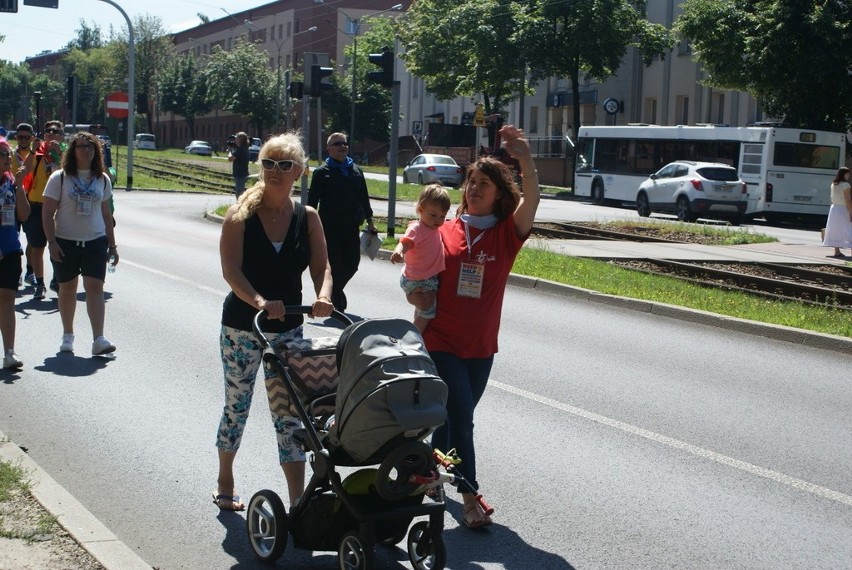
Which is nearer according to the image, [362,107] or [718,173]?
[718,173]

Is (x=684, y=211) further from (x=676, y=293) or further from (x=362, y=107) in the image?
(x=362, y=107)

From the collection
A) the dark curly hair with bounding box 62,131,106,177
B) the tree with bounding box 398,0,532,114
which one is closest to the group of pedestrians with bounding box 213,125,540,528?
the dark curly hair with bounding box 62,131,106,177

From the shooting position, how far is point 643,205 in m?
35.1

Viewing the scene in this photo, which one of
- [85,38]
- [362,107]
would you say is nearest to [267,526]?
[362,107]

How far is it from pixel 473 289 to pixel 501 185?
0.49m

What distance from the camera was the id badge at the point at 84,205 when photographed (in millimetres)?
9570

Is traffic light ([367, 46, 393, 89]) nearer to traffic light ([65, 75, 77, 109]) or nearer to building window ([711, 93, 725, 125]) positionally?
traffic light ([65, 75, 77, 109])

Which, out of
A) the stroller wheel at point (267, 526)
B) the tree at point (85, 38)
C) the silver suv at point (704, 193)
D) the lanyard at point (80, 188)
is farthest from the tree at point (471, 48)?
the tree at point (85, 38)

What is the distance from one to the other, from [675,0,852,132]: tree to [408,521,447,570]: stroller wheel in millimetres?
34723

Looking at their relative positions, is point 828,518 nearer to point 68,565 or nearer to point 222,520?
point 222,520

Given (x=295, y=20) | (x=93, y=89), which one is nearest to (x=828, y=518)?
(x=295, y=20)

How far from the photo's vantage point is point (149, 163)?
55781mm

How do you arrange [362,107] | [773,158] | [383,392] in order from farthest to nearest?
[362,107]
[773,158]
[383,392]

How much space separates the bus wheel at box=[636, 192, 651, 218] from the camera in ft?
114
